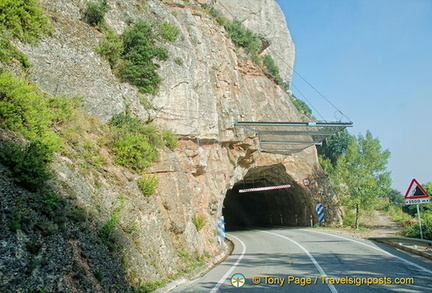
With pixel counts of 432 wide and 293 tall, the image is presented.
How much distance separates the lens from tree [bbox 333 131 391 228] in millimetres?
25469

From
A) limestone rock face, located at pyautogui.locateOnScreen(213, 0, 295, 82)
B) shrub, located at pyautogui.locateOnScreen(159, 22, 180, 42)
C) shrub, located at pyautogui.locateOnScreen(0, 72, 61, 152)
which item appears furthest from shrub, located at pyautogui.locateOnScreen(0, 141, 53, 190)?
limestone rock face, located at pyautogui.locateOnScreen(213, 0, 295, 82)

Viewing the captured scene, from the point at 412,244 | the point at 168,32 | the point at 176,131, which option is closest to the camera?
the point at 412,244

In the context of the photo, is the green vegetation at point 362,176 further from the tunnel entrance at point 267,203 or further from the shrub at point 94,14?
the shrub at point 94,14

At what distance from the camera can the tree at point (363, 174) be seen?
1003 inches

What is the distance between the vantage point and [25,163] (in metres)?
5.66

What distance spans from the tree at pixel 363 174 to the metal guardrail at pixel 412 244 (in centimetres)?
1194

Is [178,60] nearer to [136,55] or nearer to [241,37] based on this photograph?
[136,55]

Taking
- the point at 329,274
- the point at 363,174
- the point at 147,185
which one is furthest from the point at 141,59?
the point at 363,174

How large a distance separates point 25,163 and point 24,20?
25.5 feet

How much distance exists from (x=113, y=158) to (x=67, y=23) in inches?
285

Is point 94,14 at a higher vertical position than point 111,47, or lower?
higher

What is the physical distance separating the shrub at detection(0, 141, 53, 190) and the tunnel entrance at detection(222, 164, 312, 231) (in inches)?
881

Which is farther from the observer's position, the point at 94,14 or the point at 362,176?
the point at 362,176

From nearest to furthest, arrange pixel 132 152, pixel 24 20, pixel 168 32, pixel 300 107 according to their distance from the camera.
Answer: pixel 132 152 → pixel 24 20 → pixel 168 32 → pixel 300 107
